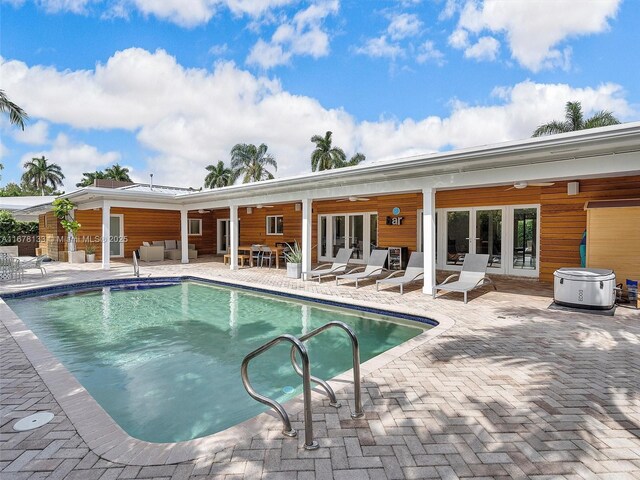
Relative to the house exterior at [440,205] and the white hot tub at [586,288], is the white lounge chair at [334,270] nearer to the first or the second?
the house exterior at [440,205]

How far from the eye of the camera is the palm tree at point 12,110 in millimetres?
13203

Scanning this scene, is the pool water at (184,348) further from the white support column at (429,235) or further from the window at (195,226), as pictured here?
the window at (195,226)

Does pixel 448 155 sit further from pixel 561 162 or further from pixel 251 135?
pixel 251 135

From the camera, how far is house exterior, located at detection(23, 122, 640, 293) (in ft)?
21.6

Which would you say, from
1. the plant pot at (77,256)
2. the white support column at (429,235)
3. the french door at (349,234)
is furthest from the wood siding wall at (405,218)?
the white support column at (429,235)

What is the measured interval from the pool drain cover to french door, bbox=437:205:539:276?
11.8m

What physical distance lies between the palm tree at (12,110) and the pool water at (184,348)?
7.99 metres

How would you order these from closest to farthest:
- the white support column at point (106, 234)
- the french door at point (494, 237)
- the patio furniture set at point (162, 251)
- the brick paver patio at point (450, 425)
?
the brick paver patio at point (450, 425), the french door at point (494, 237), the white support column at point (106, 234), the patio furniture set at point (162, 251)

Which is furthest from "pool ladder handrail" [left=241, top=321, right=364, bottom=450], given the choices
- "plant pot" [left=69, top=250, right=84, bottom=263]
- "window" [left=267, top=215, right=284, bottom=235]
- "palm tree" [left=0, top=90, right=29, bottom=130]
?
"plant pot" [left=69, top=250, right=84, bottom=263]

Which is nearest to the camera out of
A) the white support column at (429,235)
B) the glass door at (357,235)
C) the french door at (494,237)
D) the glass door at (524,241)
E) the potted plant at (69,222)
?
the white support column at (429,235)

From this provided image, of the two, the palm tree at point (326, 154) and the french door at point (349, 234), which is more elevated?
the palm tree at point (326, 154)

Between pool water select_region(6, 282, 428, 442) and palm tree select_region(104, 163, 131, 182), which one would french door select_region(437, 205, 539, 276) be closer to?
pool water select_region(6, 282, 428, 442)

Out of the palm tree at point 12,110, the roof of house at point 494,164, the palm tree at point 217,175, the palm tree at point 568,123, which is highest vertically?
the palm tree at point 568,123

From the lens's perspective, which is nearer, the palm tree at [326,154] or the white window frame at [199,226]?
the white window frame at [199,226]
